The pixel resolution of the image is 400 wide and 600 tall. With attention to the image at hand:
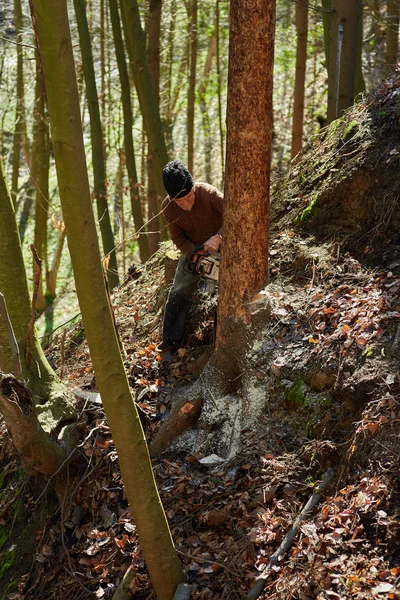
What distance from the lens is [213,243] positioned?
18.7ft

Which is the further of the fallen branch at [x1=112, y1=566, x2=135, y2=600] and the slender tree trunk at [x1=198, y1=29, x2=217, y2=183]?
the slender tree trunk at [x1=198, y1=29, x2=217, y2=183]

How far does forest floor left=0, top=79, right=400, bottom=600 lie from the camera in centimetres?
383

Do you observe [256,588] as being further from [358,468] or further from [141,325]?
[141,325]

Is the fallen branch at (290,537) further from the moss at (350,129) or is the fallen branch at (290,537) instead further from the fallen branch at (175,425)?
the moss at (350,129)

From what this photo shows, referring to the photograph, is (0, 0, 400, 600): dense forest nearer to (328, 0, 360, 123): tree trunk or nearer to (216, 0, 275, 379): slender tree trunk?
(216, 0, 275, 379): slender tree trunk

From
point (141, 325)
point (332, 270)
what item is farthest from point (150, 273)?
point (332, 270)

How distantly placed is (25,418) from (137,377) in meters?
1.45

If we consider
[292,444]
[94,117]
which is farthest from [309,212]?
[94,117]

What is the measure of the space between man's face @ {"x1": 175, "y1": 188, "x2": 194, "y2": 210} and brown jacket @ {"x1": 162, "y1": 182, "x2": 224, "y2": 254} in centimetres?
7

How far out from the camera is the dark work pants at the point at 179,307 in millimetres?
5984

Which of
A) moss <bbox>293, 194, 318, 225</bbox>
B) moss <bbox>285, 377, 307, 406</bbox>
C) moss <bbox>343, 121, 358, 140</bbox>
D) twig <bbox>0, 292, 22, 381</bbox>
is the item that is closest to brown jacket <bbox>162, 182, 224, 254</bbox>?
moss <bbox>293, 194, 318, 225</bbox>

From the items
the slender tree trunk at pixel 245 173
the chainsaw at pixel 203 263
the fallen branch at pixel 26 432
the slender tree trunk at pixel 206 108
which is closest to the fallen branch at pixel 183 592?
the fallen branch at pixel 26 432

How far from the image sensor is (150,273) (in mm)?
7727

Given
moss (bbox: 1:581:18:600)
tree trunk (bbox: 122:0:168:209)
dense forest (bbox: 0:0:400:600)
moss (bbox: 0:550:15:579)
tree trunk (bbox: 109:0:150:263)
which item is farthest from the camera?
tree trunk (bbox: 109:0:150:263)
